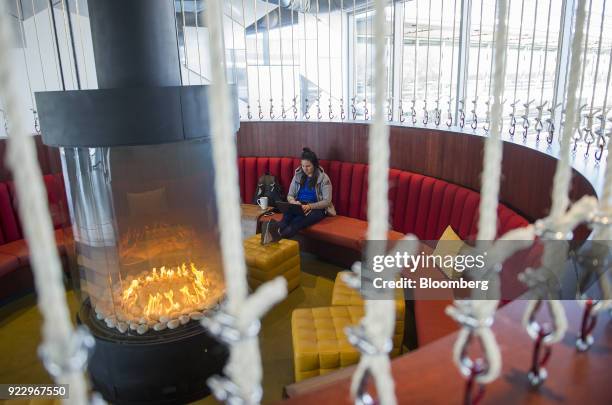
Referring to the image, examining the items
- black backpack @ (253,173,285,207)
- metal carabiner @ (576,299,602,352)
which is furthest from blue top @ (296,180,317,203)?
metal carabiner @ (576,299,602,352)

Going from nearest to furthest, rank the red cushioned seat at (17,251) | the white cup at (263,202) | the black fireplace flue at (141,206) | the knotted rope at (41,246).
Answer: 1. the knotted rope at (41,246)
2. the black fireplace flue at (141,206)
3. the red cushioned seat at (17,251)
4. the white cup at (263,202)

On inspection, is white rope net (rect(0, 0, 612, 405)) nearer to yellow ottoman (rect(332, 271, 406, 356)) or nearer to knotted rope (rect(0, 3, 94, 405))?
knotted rope (rect(0, 3, 94, 405))

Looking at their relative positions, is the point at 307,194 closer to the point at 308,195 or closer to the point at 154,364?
the point at 308,195

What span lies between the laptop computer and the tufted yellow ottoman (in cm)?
30

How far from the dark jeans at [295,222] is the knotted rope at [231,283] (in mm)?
2901

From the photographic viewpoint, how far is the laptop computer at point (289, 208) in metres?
3.23

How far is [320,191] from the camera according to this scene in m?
3.43

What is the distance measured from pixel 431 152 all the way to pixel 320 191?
0.92 metres

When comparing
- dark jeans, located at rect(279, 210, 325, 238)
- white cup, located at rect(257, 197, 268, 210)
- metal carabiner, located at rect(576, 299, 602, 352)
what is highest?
metal carabiner, located at rect(576, 299, 602, 352)

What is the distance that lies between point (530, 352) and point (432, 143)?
262 centimetres

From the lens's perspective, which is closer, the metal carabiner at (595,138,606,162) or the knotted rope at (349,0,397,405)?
the knotted rope at (349,0,397,405)

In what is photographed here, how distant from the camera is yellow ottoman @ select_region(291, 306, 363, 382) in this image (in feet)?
5.92

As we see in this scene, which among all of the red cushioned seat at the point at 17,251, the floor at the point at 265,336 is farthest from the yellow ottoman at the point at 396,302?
the red cushioned seat at the point at 17,251

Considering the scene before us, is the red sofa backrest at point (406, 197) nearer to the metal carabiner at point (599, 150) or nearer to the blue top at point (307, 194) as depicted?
the blue top at point (307, 194)
